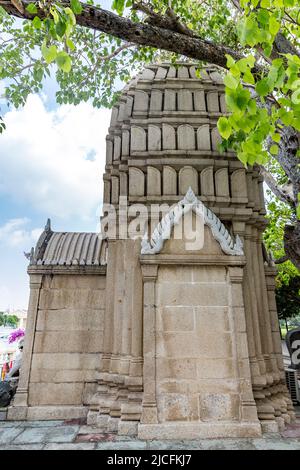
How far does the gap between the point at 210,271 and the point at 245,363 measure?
5.88 ft

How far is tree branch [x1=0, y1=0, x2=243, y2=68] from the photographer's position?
18.3 ft

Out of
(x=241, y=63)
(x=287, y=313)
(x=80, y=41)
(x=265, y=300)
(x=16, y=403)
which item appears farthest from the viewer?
(x=287, y=313)

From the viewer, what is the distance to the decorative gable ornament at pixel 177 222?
22.1ft

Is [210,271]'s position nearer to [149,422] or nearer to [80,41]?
[149,422]

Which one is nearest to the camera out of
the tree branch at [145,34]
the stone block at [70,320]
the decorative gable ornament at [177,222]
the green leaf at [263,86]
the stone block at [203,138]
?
the green leaf at [263,86]

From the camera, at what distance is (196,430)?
18.9ft

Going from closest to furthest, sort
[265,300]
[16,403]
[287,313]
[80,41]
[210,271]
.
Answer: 1. [210,271]
2. [16,403]
3. [265,300]
4. [80,41]
5. [287,313]

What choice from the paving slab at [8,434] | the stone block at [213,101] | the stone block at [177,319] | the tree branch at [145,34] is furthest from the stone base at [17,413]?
the stone block at [213,101]

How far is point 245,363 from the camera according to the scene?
619 centimetres

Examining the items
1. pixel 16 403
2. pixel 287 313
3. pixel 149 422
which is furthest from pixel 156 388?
pixel 287 313

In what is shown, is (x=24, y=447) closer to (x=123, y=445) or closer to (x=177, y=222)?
(x=123, y=445)

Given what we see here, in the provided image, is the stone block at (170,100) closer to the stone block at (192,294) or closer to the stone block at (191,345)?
the stone block at (192,294)

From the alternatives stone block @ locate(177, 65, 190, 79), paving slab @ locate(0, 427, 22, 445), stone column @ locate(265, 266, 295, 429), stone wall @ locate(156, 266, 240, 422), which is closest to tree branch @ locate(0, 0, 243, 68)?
stone block @ locate(177, 65, 190, 79)
